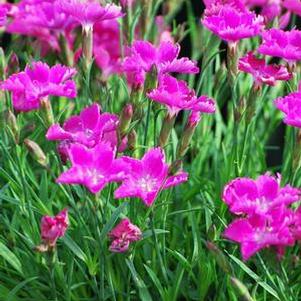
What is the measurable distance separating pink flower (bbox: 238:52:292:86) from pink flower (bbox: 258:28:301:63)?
27 millimetres

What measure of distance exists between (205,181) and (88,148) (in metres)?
0.47

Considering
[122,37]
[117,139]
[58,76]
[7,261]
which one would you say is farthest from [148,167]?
[122,37]

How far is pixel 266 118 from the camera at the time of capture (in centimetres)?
199

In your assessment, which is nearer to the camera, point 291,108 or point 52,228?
point 52,228

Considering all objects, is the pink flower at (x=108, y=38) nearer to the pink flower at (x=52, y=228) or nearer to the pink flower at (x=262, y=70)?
the pink flower at (x=262, y=70)

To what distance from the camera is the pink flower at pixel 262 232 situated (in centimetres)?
102

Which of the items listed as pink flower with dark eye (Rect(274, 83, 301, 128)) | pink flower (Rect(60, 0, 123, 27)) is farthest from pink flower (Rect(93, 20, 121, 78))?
pink flower with dark eye (Rect(274, 83, 301, 128))

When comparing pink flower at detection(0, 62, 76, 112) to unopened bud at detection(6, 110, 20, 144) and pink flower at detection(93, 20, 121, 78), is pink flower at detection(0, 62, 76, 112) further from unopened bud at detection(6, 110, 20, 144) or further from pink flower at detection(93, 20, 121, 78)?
pink flower at detection(93, 20, 121, 78)

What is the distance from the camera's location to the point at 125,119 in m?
1.23

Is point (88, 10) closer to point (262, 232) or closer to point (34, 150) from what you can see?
point (34, 150)

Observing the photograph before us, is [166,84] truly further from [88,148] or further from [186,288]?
[186,288]

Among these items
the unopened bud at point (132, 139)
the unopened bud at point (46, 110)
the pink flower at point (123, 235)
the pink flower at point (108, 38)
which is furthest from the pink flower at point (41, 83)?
the pink flower at point (108, 38)

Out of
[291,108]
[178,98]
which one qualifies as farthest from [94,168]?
[291,108]

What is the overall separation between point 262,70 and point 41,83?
0.37 meters
